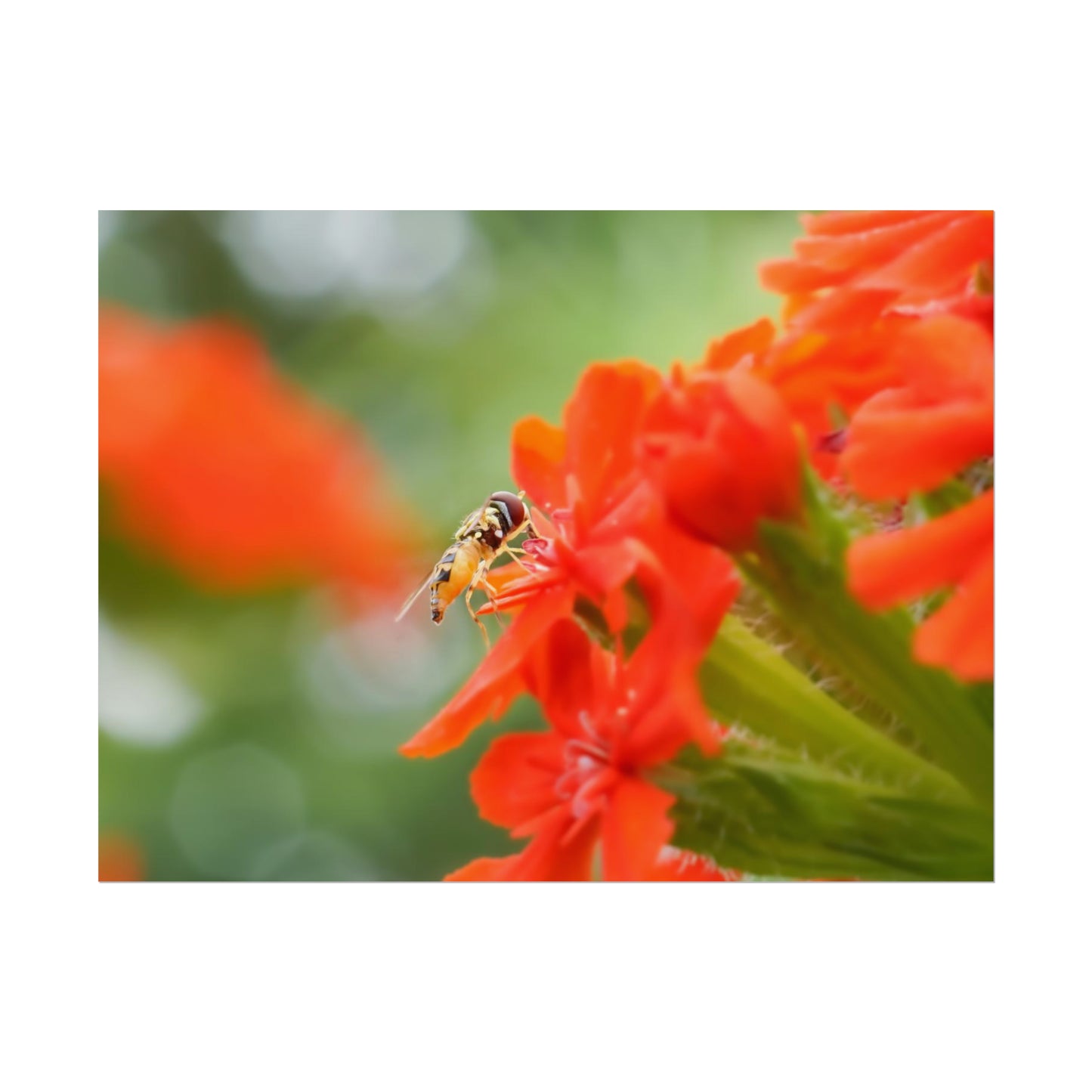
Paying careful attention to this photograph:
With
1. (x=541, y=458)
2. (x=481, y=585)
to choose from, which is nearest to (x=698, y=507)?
(x=541, y=458)

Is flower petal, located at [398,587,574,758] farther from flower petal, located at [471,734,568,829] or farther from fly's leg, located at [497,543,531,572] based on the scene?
fly's leg, located at [497,543,531,572]

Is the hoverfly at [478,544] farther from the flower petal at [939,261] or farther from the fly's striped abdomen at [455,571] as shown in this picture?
the flower petal at [939,261]

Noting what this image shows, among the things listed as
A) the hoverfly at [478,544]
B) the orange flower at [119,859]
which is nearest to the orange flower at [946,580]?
the hoverfly at [478,544]

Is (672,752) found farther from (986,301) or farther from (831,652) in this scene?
(986,301)

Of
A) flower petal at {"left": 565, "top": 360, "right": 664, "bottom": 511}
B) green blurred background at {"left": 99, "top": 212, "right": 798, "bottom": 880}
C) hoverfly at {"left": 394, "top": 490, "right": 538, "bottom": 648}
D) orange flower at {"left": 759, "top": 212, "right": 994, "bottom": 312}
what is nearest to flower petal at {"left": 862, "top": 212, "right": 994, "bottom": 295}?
orange flower at {"left": 759, "top": 212, "right": 994, "bottom": 312}

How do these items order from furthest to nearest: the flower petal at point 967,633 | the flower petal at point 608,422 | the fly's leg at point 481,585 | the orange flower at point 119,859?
the orange flower at point 119,859, the fly's leg at point 481,585, the flower petal at point 608,422, the flower petal at point 967,633

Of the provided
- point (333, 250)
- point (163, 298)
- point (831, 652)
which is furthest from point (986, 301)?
point (163, 298)

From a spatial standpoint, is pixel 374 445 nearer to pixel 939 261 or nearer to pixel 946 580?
pixel 939 261

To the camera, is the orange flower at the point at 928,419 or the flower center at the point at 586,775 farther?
the flower center at the point at 586,775
